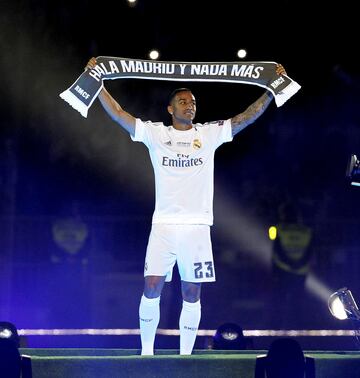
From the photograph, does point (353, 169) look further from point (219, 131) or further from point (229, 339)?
point (229, 339)

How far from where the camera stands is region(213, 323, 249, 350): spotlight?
6.18 metres

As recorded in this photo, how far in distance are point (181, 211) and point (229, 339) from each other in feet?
5.41

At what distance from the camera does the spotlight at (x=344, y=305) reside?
508 cm

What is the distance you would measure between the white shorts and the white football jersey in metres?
0.06

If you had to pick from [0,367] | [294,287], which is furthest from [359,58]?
[0,367]

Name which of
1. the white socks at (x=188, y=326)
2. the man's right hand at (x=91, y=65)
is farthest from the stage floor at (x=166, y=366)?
the man's right hand at (x=91, y=65)

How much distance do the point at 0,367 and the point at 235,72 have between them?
2367 mm

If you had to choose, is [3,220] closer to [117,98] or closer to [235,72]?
[117,98]

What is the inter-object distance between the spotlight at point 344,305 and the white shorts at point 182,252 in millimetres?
799

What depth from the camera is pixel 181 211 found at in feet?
16.3

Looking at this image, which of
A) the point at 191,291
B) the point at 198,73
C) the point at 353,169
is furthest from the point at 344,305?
the point at 198,73

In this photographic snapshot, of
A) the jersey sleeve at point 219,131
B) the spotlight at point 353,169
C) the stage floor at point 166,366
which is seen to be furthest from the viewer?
the jersey sleeve at point 219,131

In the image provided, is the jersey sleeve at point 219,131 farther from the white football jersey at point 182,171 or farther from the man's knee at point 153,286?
the man's knee at point 153,286

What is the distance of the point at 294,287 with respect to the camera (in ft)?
35.1
